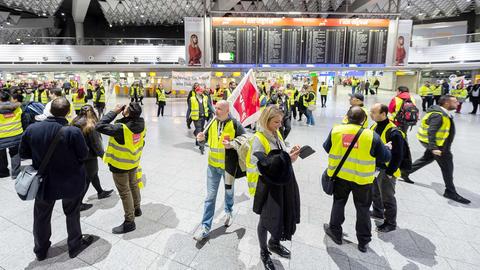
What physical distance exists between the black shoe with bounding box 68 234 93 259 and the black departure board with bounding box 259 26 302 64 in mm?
8223

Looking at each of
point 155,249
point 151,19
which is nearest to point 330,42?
point 155,249

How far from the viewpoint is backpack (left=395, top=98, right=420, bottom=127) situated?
16.4ft

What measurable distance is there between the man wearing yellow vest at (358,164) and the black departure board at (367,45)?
8086mm

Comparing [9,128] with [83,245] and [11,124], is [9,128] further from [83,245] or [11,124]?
[83,245]

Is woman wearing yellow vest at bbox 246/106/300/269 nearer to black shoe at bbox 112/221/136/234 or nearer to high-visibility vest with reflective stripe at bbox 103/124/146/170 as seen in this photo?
high-visibility vest with reflective stripe at bbox 103/124/146/170

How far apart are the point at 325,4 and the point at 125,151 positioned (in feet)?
58.8

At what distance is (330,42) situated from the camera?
31.9 ft

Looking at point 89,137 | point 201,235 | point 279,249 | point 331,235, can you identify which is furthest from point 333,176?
point 89,137

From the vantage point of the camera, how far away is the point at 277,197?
2326 mm

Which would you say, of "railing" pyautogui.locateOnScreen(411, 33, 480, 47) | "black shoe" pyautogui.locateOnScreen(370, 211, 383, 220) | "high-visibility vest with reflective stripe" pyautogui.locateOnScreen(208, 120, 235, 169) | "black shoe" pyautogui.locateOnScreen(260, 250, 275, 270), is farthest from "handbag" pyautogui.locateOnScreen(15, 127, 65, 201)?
"railing" pyautogui.locateOnScreen(411, 33, 480, 47)

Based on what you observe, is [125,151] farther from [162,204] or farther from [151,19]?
[151,19]

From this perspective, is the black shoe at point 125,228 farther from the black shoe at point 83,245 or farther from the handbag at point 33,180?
the handbag at point 33,180

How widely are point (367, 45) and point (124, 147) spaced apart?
9433mm

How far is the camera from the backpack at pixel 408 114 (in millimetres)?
5005
